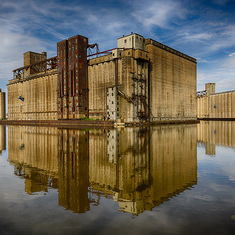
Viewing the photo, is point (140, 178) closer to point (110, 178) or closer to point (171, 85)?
point (110, 178)

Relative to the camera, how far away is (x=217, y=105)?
424 feet

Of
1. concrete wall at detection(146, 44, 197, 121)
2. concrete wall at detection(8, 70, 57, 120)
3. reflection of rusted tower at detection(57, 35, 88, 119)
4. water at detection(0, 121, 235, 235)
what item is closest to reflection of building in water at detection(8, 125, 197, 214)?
water at detection(0, 121, 235, 235)

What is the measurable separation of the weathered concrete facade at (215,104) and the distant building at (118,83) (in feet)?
114

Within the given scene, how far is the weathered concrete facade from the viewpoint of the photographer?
122 meters

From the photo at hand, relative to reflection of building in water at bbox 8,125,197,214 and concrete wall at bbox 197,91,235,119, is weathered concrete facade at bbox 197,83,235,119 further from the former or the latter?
reflection of building in water at bbox 8,125,197,214

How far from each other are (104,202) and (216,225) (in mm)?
2949

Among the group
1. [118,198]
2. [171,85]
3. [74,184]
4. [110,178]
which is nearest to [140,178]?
[110,178]

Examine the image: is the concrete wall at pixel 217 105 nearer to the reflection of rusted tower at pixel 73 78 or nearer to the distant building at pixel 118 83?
the distant building at pixel 118 83

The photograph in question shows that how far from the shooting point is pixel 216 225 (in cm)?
470

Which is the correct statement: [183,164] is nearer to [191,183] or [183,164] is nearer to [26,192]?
[191,183]

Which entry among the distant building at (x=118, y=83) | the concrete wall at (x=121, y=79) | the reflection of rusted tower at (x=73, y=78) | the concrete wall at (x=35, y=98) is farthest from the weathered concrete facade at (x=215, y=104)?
the concrete wall at (x=35, y=98)

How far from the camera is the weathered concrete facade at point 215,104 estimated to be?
12203cm

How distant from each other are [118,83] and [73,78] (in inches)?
706

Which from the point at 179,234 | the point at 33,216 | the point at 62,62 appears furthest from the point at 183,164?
the point at 62,62
